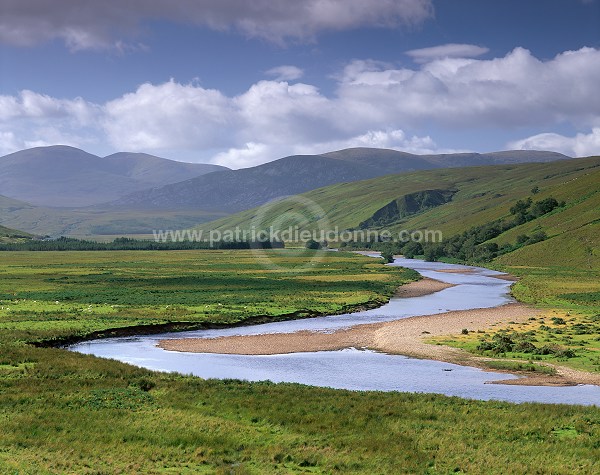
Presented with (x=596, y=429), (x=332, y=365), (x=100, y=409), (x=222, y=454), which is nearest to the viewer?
(x=222, y=454)

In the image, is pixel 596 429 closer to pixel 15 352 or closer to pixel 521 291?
pixel 15 352

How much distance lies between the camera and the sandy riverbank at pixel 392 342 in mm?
52344

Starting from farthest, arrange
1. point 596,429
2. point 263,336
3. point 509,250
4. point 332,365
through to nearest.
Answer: point 509,250
point 263,336
point 332,365
point 596,429

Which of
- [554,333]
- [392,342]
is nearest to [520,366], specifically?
[392,342]

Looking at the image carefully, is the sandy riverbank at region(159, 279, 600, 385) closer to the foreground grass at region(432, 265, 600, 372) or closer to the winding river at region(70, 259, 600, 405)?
the winding river at region(70, 259, 600, 405)

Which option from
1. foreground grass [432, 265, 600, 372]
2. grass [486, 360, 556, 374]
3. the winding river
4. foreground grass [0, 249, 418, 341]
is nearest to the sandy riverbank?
grass [486, 360, 556, 374]

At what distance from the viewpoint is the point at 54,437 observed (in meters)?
32.1

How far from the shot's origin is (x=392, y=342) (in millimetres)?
65312

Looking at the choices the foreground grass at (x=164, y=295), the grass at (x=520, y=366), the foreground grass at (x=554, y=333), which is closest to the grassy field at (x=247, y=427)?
the grass at (x=520, y=366)

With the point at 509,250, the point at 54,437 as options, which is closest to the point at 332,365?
the point at 54,437

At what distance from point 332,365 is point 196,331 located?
23.1 metres

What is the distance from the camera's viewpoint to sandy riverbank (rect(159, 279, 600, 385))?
5234cm

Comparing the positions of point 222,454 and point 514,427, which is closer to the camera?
point 222,454

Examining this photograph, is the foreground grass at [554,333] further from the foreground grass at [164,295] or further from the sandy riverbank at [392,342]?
the foreground grass at [164,295]
